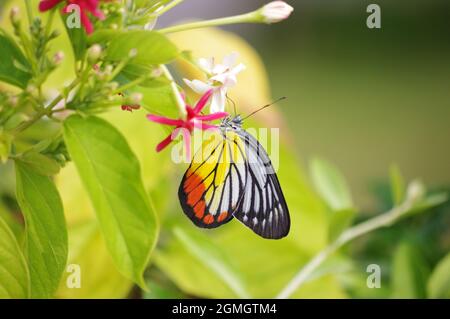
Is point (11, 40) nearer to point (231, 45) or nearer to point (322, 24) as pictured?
point (231, 45)

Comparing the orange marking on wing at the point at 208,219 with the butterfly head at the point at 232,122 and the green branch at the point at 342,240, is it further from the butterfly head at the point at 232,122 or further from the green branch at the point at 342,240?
the green branch at the point at 342,240

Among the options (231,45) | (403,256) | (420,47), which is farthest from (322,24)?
(403,256)

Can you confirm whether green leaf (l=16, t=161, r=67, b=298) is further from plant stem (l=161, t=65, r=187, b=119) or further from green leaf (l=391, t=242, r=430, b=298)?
green leaf (l=391, t=242, r=430, b=298)

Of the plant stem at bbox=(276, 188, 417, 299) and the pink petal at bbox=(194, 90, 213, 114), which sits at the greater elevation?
the pink petal at bbox=(194, 90, 213, 114)

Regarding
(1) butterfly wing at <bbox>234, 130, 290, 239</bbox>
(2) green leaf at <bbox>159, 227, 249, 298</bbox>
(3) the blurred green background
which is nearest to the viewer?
(1) butterfly wing at <bbox>234, 130, 290, 239</bbox>

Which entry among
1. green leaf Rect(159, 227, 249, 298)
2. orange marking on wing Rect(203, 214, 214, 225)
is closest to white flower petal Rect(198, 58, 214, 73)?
orange marking on wing Rect(203, 214, 214, 225)

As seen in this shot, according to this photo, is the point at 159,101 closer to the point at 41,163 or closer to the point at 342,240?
the point at 41,163

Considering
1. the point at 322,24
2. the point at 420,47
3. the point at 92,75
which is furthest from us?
the point at 322,24
